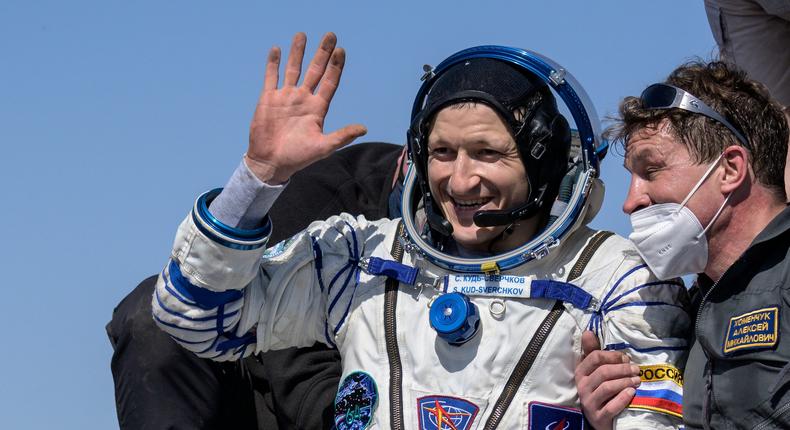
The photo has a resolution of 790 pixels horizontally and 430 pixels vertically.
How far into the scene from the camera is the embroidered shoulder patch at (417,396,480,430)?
159 inches

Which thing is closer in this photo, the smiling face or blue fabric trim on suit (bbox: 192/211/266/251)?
blue fabric trim on suit (bbox: 192/211/266/251)

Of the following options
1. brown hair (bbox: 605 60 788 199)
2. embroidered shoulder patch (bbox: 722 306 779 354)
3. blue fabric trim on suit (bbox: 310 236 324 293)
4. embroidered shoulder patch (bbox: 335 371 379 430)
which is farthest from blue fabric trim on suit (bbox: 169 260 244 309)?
embroidered shoulder patch (bbox: 722 306 779 354)

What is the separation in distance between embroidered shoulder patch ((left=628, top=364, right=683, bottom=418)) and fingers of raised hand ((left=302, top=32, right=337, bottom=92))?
55.0 inches

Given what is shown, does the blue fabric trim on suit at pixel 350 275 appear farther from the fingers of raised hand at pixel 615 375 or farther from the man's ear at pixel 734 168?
the man's ear at pixel 734 168

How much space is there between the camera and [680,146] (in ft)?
13.5

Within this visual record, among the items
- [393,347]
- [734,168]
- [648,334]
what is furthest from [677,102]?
[393,347]

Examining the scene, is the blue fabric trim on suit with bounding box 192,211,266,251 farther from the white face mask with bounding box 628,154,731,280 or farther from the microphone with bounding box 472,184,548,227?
the white face mask with bounding box 628,154,731,280

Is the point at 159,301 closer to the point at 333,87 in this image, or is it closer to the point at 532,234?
the point at 333,87

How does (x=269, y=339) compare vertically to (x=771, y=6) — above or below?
below

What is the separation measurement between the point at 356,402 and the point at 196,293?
0.62 metres

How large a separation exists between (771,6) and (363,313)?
192 centimetres

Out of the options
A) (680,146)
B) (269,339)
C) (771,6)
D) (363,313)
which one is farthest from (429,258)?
(771,6)

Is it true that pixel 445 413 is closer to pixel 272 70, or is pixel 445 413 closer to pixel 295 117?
pixel 295 117

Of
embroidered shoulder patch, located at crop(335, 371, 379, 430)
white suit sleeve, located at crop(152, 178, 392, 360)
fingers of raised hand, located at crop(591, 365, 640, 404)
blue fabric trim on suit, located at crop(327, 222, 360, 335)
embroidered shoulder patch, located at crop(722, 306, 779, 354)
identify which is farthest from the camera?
blue fabric trim on suit, located at crop(327, 222, 360, 335)
